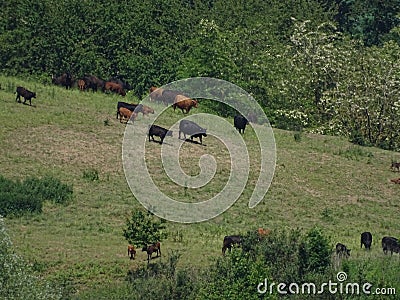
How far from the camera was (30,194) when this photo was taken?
2880 centimetres

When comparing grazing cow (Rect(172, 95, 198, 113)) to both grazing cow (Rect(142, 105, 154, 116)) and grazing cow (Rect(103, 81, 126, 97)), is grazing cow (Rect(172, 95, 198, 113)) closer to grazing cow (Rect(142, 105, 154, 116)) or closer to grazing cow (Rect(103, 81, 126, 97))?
grazing cow (Rect(142, 105, 154, 116))

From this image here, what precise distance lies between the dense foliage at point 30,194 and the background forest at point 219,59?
21.8 metres

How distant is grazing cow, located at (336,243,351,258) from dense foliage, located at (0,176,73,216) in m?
8.60

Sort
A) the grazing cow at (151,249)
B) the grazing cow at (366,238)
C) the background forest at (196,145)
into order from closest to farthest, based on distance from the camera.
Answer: the background forest at (196,145), the grazing cow at (151,249), the grazing cow at (366,238)

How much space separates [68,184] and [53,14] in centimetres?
2477

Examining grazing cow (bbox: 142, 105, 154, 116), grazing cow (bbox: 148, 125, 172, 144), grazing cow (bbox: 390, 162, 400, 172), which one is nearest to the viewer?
grazing cow (bbox: 148, 125, 172, 144)

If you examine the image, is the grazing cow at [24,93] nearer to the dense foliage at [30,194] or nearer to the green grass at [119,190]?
the green grass at [119,190]

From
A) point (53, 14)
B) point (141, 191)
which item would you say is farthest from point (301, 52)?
point (141, 191)

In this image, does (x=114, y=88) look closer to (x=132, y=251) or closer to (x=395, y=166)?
(x=395, y=166)

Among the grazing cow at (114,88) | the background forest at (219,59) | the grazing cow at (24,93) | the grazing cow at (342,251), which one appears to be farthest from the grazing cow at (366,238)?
the background forest at (219,59)

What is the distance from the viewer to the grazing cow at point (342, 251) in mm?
24781

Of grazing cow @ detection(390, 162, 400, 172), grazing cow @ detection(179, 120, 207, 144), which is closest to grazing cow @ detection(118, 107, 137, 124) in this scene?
grazing cow @ detection(179, 120, 207, 144)

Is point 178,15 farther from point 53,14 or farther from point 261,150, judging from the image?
point 261,150

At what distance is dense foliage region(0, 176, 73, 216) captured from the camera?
28031mm
